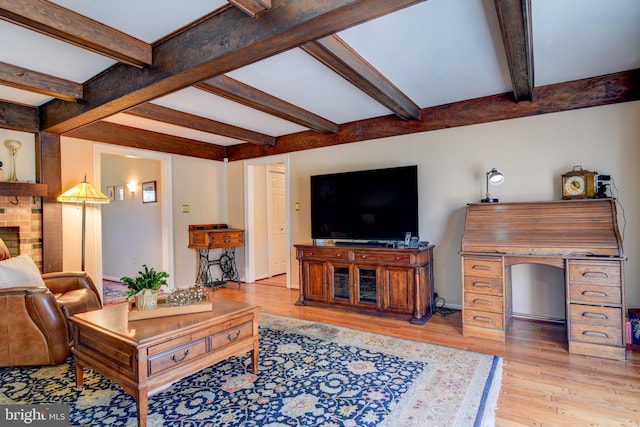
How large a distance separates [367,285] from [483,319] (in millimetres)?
1269

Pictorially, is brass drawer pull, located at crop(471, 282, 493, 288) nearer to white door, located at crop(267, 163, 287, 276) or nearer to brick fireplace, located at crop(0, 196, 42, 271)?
white door, located at crop(267, 163, 287, 276)

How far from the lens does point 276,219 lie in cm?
652

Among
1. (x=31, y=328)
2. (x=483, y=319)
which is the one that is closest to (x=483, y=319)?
(x=483, y=319)

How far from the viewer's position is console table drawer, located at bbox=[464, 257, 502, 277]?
316cm

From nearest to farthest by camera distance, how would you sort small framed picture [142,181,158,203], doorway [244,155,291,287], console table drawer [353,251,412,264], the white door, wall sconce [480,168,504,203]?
wall sconce [480,168,504,203] → console table drawer [353,251,412,264] → small framed picture [142,181,158,203] → doorway [244,155,291,287] → the white door

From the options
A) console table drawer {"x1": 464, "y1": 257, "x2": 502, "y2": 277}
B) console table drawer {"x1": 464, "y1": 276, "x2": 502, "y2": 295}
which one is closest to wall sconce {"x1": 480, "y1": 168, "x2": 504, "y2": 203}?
console table drawer {"x1": 464, "y1": 257, "x2": 502, "y2": 277}

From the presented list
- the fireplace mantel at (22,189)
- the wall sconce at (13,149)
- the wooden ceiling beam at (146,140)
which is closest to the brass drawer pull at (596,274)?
→ the wooden ceiling beam at (146,140)

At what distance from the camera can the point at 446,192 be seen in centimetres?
411

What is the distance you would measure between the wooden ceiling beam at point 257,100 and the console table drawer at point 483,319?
272 centimetres

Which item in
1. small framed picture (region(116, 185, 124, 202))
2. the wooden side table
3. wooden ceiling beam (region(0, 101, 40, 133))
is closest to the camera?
wooden ceiling beam (region(0, 101, 40, 133))

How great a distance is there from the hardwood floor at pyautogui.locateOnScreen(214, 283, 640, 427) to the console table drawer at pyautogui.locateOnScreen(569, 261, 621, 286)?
1.98 ft

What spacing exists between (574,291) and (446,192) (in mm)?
1657

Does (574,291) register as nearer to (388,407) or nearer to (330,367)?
(388,407)

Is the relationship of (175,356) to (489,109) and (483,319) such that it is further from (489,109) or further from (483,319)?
(489,109)
